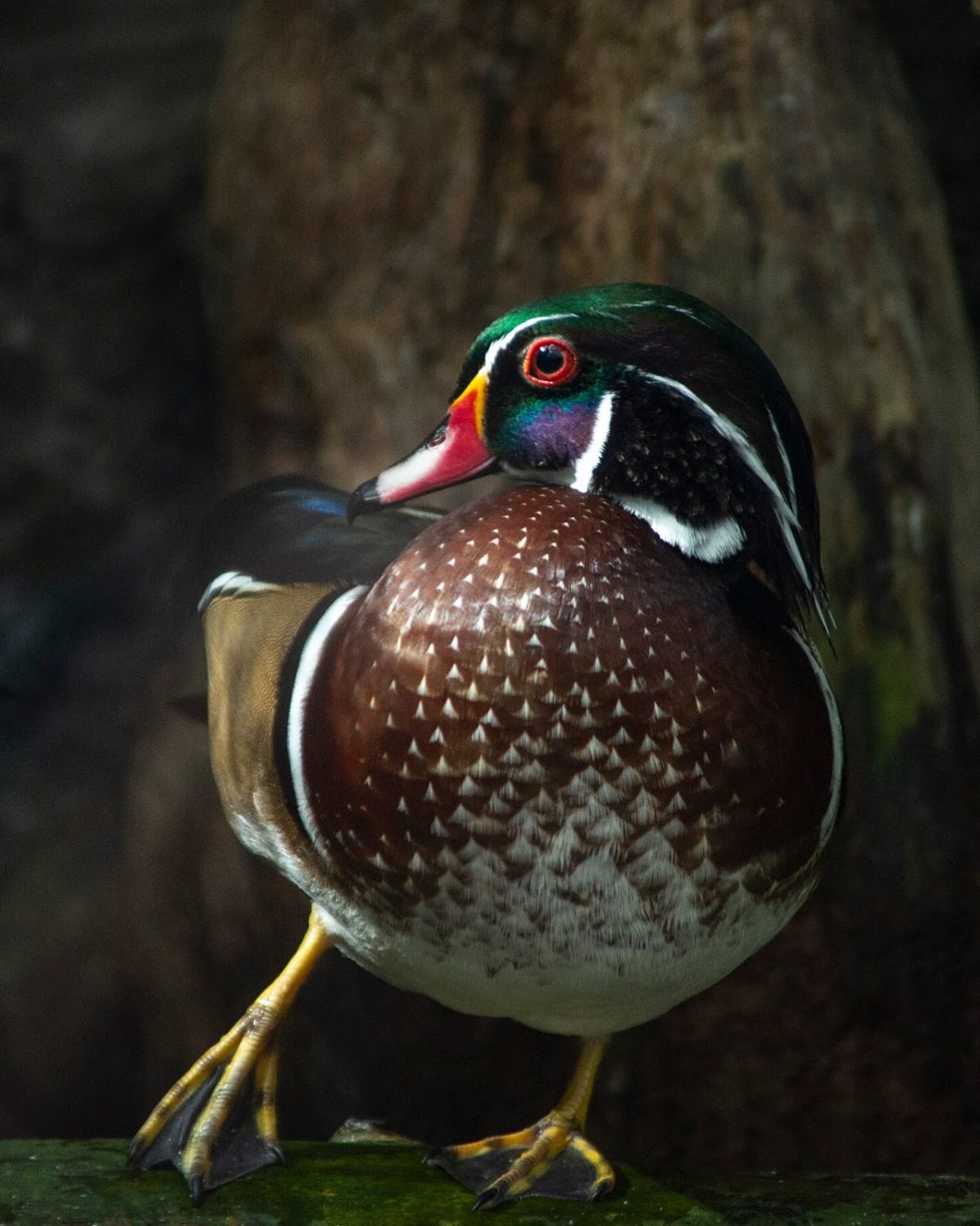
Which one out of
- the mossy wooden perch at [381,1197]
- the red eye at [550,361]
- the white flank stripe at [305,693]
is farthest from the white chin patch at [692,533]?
the mossy wooden perch at [381,1197]

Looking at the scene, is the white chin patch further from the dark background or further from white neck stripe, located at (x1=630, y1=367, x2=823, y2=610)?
the dark background

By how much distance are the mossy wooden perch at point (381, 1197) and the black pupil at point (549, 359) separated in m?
0.77

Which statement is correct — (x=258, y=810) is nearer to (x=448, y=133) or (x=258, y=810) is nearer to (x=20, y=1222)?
(x=20, y=1222)

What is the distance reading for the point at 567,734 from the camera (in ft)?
3.66

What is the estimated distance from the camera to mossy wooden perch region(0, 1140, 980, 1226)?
127 cm

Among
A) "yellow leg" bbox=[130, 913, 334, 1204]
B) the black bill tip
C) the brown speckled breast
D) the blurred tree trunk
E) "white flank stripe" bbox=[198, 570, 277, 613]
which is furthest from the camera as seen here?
the blurred tree trunk

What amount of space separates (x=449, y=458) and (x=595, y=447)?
13 cm

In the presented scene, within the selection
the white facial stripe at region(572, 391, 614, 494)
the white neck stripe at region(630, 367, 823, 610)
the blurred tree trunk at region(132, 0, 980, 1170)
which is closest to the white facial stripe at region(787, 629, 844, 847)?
the white neck stripe at region(630, 367, 823, 610)

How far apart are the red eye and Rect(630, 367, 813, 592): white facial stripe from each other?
0.18 feet

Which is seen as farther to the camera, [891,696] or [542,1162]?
[891,696]

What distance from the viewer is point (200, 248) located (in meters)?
2.70

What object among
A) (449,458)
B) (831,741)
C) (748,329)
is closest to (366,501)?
(449,458)

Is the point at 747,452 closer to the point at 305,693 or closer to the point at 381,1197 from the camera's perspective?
the point at 305,693

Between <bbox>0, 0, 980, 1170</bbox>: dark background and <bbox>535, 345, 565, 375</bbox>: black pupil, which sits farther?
<bbox>0, 0, 980, 1170</bbox>: dark background
